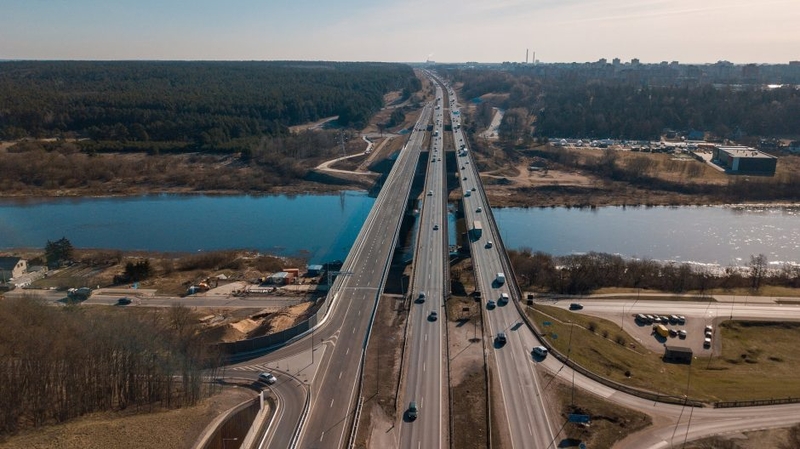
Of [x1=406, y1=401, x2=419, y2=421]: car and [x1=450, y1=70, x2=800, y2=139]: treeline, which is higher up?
[x1=450, y1=70, x2=800, y2=139]: treeline

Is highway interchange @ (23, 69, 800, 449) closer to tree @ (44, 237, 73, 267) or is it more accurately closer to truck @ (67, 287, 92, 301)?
truck @ (67, 287, 92, 301)

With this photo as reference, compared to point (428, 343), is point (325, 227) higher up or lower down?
lower down

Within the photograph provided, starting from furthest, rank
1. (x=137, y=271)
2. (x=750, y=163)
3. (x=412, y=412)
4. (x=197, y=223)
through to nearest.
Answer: (x=750, y=163), (x=197, y=223), (x=137, y=271), (x=412, y=412)

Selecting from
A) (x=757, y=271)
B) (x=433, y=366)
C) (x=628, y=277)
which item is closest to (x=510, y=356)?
A: (x=433, y=366)

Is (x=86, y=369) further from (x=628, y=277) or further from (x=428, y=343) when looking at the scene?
(x=628, y=277)

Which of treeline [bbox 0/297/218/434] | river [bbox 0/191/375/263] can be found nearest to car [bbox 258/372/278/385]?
treeline [bbox 0/297/218/434]
